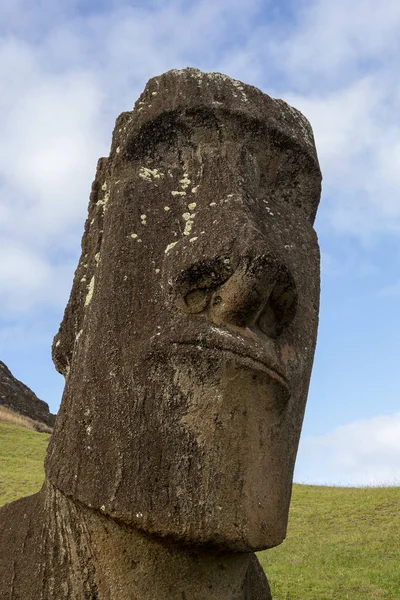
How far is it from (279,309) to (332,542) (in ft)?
34.1

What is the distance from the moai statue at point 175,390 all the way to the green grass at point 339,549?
19.0ft

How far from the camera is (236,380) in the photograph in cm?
298

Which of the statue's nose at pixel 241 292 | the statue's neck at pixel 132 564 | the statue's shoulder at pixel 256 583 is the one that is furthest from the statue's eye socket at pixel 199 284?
the statue's shoulder at pixel 256 583

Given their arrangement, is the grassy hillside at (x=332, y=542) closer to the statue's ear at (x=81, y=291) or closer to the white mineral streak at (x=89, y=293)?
the statue's ear at (x=81, y=291)

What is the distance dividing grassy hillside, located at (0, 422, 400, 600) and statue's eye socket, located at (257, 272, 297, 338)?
19.8ft

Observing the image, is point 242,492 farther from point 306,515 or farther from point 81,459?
point 306,515

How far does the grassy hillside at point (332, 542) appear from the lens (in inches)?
346

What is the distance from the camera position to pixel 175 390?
2977 millimetres

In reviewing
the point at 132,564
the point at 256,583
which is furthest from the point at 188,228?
the point at 256,583

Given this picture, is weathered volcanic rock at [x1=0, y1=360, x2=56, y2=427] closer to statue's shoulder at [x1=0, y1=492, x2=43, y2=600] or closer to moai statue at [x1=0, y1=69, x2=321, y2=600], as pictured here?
statue's shoulder at [x1=0, y1=492, x2=43, y2=600]

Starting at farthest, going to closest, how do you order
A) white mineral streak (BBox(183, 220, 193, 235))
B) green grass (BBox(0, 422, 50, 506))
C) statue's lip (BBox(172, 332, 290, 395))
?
green grass (BBox(0, 422, 50, 506)) → white mineral streak (BBox(183, 220, 193, 235)) → statue's lip (BBox(172, 332, 290, 395))

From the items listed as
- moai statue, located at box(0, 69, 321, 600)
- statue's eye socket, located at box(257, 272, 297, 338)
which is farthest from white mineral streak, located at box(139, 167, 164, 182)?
statue's eye socket, located at box(257, 272, 297, 338)

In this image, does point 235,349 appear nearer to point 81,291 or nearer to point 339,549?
point 81,291

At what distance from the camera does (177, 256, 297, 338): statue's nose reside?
3031 millimetres
